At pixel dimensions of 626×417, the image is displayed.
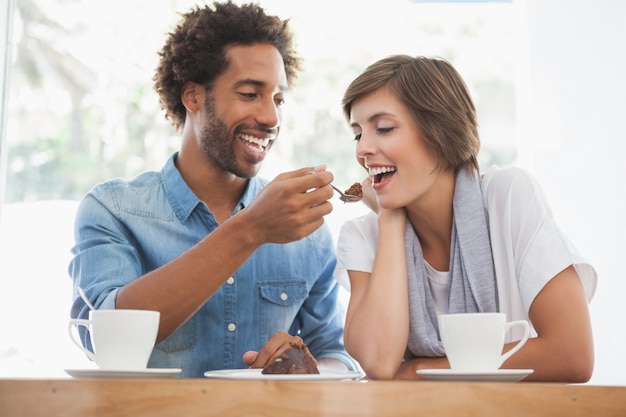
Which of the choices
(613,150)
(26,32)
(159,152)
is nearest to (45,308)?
(613,150)

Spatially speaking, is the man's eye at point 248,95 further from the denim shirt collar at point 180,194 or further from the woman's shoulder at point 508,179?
the woman's shoulder at point 508,179

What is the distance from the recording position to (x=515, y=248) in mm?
1518

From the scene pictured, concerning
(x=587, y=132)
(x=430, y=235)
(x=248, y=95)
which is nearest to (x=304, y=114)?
(x=587, y=132)

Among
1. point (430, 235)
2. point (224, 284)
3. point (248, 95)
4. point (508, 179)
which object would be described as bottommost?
point (224, 284)

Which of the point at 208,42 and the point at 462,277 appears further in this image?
the point at 208,42

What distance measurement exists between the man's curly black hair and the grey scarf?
764 millimetres

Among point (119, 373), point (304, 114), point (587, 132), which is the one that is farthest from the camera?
point (304, 114)

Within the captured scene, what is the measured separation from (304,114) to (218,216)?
4328mm

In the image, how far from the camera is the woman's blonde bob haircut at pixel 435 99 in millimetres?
1657

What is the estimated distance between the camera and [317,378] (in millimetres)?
896

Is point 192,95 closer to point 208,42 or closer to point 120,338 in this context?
point 208,42

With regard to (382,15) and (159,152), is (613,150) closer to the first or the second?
(382,15)

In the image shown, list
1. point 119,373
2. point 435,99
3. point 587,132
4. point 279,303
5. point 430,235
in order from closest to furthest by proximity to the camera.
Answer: point 119,373
point 435,99
point 430,235
point 279,303
point 587,132

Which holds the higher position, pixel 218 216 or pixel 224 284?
pixel 218 216
